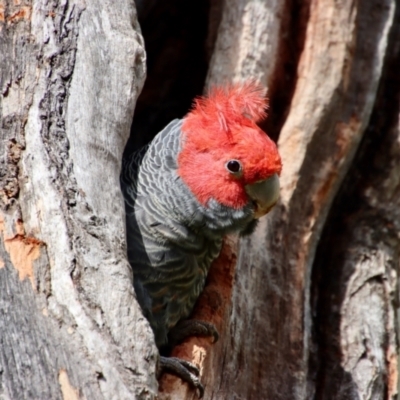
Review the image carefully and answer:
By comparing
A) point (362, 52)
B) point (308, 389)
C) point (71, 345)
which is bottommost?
point (71, 345)

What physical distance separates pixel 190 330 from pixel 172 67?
193cm

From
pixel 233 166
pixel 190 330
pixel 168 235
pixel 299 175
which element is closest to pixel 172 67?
pixel 299 175

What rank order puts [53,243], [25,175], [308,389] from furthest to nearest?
[308,389], [25,175], [53,243]

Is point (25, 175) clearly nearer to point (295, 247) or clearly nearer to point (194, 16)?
point (295, 247)

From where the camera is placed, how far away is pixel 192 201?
304 cm

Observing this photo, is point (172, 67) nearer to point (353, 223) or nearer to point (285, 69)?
point (285, 69)

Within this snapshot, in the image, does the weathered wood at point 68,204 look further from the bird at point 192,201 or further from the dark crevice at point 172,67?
the dark crevice at point 172,67

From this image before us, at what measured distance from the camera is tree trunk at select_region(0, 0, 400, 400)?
83.5 inches

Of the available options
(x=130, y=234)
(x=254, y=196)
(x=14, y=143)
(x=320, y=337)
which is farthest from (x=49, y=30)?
(x=320, y=337)

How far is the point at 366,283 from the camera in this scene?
12.5 ft

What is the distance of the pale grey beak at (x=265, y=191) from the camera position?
118 inches

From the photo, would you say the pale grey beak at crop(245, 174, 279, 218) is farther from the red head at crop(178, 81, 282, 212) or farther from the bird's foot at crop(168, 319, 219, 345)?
the bird's foot at crop(168, 319, 219, 345)

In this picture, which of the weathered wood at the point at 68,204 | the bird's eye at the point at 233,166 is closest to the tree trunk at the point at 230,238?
the weathered wood at the point at 68,204

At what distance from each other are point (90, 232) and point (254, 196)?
3.32 feet
